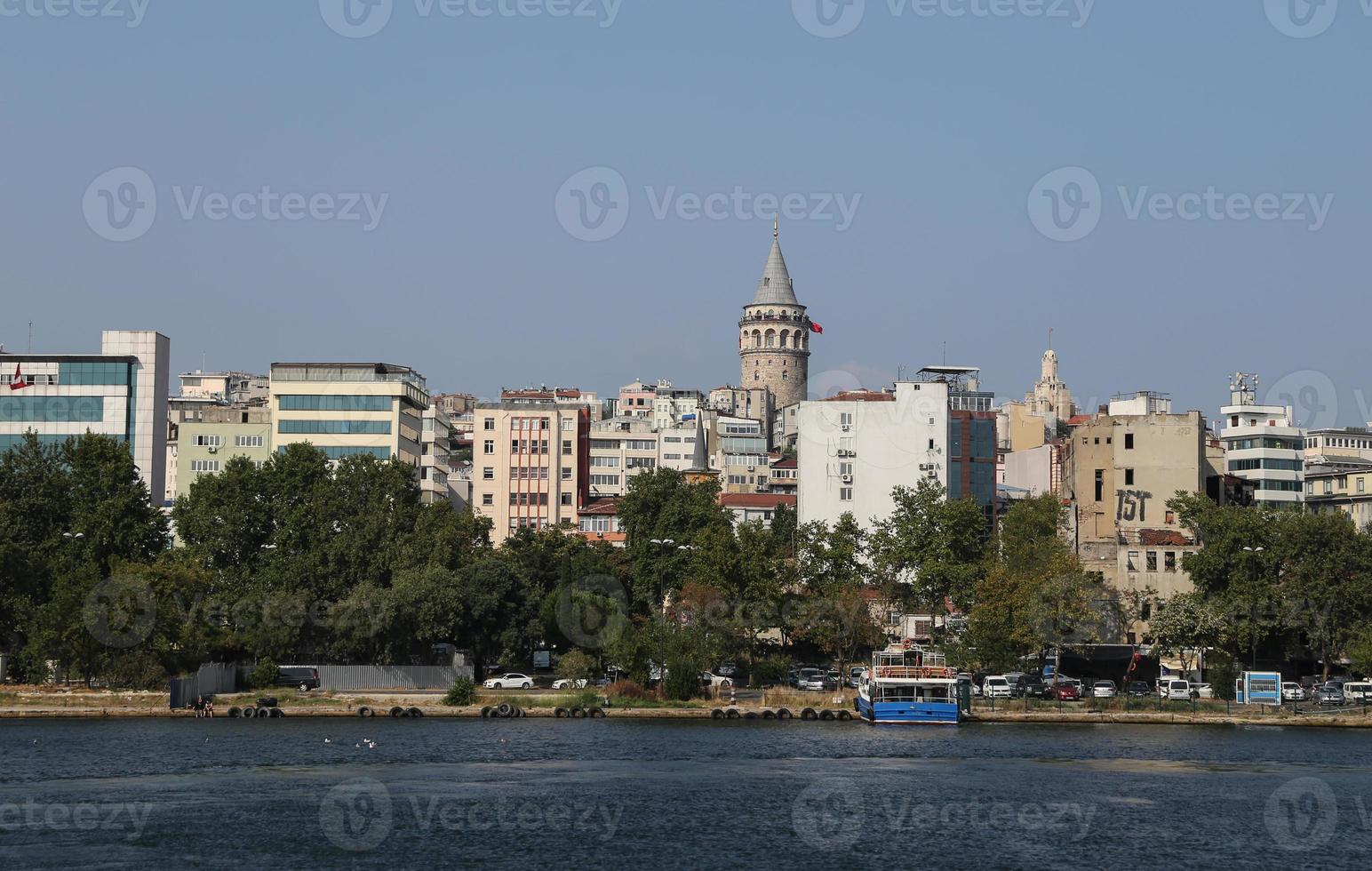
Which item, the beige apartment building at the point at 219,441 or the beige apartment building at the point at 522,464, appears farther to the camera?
the beige apartment building at the point at 522,464

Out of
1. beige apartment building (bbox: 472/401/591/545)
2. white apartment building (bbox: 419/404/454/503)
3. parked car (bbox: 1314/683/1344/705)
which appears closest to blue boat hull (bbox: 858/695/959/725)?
parked car (bbox: 1314/683/1344/705)

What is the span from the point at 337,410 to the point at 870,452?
141ft

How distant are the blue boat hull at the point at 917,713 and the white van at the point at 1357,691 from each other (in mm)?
22334

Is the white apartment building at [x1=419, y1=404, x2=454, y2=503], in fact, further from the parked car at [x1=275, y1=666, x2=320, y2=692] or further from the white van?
the white van

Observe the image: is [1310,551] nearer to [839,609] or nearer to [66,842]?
[839,609]

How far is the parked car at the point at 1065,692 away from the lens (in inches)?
3575

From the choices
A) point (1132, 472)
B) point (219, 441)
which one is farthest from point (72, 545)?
point (1132, 472)

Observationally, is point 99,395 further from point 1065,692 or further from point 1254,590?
point 1254,590

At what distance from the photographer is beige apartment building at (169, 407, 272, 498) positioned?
5719 inches

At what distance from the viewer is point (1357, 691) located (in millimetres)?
92375

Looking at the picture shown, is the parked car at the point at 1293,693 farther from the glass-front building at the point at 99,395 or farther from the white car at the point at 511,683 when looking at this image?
the glass-front building at the point at 99,395

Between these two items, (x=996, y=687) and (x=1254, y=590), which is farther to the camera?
(x=1254, y=590)

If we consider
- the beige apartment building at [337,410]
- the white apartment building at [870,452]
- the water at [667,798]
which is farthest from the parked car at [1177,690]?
the beige apartment building at [337,410]

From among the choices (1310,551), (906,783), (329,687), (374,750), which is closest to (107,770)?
(374,750)
